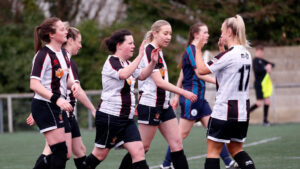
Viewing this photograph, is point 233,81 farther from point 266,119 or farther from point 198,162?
point 266,119

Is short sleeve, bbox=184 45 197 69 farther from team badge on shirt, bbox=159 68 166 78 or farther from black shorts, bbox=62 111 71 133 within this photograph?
black shorts, bbox=62 111 71 133

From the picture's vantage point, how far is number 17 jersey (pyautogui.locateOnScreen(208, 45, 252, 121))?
5.87 metres

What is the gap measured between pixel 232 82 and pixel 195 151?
16.3ft

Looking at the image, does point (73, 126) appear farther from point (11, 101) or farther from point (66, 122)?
point (11, 101)

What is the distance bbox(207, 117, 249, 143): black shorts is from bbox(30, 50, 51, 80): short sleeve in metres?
1.72

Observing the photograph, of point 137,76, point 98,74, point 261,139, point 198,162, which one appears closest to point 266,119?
point 261,139

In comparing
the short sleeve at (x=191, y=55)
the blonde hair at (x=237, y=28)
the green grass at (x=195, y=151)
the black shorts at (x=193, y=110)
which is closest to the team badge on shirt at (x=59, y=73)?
Result: the blonde hair at (x=237, y=28)

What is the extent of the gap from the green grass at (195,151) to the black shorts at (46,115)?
2.80 metres

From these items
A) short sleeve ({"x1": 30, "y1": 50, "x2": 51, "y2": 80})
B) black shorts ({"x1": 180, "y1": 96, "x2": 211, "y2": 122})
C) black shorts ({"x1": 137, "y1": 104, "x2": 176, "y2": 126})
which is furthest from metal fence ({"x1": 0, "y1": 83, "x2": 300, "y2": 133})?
short sleeve ({"x1": 30, "y1": 50, "x2": 51, "y2": 80})

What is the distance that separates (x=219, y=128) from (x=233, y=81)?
478 mm

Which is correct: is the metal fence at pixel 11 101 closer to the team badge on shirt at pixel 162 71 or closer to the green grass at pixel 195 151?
the green grass at pixel 195 151

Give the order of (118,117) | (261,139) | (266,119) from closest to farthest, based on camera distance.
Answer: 1. (118,117)
2. (261,139)
3. (266,119)

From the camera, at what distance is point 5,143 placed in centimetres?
1416

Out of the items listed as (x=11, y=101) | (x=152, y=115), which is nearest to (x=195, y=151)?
(x=152, y=115)
